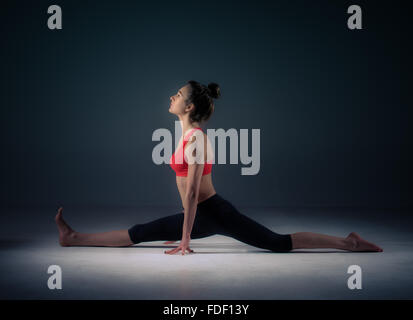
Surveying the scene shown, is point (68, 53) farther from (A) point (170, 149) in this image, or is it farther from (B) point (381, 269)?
(B) point (381, 269)

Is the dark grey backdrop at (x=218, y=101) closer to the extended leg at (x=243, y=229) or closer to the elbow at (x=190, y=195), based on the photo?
the extended leg at (x=243, y=229)

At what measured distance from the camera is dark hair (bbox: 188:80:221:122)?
11.3ft

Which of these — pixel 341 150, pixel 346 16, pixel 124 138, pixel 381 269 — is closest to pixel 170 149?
pixel 124 138

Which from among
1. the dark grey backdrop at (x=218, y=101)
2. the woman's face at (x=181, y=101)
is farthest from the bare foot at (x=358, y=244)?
the dark grey backdrop at (x=218, y=101)

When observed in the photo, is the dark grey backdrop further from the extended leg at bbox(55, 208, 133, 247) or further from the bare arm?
the bare arm

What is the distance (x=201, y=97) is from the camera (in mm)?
3434

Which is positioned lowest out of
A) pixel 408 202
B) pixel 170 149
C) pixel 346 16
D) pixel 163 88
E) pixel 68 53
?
pixel 408 202

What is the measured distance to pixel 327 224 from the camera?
486 centimetres

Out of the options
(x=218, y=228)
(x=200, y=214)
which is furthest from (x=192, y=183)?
(x=218, y=228)

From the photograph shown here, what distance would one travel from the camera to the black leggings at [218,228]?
11.1ft

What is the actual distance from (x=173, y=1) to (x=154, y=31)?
48cm

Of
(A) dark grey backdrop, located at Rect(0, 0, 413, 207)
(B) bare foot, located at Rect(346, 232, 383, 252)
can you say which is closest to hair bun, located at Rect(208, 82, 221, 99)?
(B) bare foot, located at Rect(346, 232, 383, 252)

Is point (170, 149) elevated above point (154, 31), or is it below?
below

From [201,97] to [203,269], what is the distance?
3.91ft
